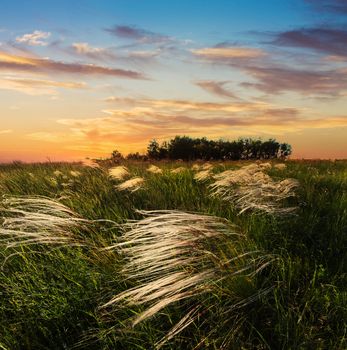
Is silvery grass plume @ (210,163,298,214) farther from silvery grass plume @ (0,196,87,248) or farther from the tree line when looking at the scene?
the tree line

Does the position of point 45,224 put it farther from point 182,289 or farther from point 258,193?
point 258,193

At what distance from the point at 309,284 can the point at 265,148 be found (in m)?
17.2

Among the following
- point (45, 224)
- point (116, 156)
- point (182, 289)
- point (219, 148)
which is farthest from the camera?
point (219, 148)

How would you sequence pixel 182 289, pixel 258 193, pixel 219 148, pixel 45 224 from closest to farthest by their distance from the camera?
1. pixel 182 289
2. pixel 45 224
3. pixel 258 193
4. pixel 219 148

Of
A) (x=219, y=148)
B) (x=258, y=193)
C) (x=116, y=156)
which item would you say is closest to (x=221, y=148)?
(x=219, y=148)

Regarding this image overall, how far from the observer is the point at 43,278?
3.08 meters

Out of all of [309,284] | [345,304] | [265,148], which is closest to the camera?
[345,304]

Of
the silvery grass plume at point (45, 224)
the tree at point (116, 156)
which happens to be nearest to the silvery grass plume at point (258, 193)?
the silvery grass plume at point (45, 224)

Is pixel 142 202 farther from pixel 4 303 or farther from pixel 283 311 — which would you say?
pixel 283 311

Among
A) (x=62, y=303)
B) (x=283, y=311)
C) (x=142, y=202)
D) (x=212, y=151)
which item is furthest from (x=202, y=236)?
(x=212, y=151)

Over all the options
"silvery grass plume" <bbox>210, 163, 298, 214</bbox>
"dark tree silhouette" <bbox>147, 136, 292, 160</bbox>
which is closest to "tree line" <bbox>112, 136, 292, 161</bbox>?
"dark tree silhouette" <bbox>147, 136, 292, 160</bbox>

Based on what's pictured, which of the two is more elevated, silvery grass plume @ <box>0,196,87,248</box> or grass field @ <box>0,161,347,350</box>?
silvery grass plume @ <box>0,196,87,248</box>

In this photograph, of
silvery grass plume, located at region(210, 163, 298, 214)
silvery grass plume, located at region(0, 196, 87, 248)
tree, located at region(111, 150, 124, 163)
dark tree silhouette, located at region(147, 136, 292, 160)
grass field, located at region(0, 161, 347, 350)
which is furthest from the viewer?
dark tree silhouette, located at region(147, 136, 292, 160)

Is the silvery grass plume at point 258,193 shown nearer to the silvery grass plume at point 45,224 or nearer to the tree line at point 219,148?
the silvery grass plume at point 45,224
